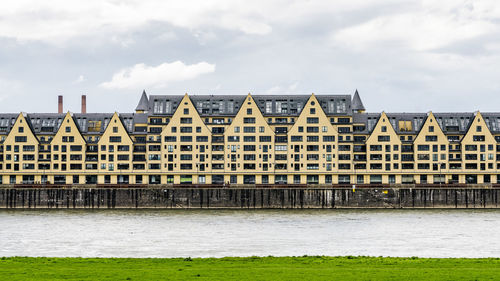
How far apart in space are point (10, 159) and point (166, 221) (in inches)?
2541

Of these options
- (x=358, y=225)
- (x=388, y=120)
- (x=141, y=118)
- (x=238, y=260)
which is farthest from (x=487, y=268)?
(x=141, y=118)

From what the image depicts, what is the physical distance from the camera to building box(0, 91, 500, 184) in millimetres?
143000

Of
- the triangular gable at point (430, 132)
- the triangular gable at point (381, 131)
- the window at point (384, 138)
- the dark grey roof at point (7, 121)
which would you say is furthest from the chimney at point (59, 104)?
the triangular gable at point (430, 132)

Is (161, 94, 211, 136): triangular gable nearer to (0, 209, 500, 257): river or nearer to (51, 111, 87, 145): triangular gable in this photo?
(51, 111, 87, 145): triangular gable

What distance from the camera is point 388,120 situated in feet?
470

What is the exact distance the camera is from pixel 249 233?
77188mm

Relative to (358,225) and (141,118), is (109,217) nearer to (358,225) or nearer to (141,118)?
(358,225)

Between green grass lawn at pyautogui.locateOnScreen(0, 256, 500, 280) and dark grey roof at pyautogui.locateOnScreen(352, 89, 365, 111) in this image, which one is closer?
green grass lawn at pyautogui.locateOnScreen(0, 256, 500, 280)

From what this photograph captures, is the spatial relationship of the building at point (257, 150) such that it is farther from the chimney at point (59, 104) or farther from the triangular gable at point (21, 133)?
the chimney at point (59, 104)

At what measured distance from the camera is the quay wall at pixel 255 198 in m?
126

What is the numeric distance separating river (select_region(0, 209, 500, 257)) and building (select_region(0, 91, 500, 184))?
28.5 meters

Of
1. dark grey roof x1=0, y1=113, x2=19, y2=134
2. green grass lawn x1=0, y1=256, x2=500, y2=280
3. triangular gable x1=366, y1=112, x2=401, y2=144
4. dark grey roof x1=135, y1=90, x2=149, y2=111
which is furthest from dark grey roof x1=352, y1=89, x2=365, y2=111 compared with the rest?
green grass lawn x1=0, y1=256, x2=500, y2=280

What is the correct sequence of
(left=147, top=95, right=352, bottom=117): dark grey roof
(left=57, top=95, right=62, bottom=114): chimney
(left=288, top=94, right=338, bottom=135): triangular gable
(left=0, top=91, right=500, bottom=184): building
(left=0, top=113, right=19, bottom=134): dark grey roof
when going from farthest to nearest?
(left=57, top=95, right=62, bottom=114): chimney
(left=0, top=113, right=19, bottom=134): dark grey roof
(left=147, top=95, right=352, bottom=117): dark grey roof
(left=288, top=94, right=338, bottom=135): triangular gable
(left=0, top=91, right=500, bottom=184): building

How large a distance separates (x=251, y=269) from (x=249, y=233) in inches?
1525
